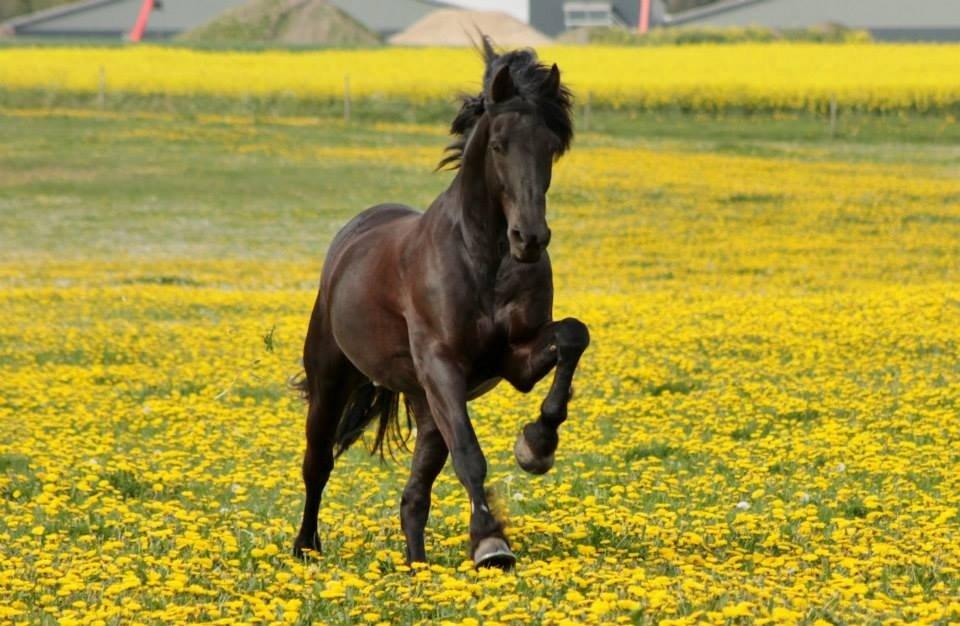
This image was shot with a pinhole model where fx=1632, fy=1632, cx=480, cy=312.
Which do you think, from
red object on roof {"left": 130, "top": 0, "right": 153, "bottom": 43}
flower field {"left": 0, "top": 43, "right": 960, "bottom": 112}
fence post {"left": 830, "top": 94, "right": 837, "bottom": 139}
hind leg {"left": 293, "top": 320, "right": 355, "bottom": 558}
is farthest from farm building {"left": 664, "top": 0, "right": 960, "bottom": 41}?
hind leg {"left": 293, "top": 320, "right": 355, "bottom": 558}

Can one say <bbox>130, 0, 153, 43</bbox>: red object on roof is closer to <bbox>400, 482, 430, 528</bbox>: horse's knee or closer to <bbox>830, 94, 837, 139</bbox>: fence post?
<bbox>830, 94, 837, 139</bbox>: fence post

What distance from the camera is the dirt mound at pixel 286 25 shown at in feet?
299

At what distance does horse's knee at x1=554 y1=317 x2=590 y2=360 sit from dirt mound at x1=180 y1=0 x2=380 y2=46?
278ft

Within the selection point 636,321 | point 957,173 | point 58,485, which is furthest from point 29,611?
point 957,173

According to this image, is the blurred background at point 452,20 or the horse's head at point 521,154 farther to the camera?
the blurred background at point 452,20

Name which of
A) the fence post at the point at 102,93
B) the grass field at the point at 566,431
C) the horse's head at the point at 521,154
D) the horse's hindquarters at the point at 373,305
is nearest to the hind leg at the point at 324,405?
the horse's hindquarters at the point at 373,305

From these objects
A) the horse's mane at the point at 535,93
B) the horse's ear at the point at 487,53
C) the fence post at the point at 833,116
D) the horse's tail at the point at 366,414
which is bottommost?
the fence post at the point at 833,116

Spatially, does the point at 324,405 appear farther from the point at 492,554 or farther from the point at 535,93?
the point at 535,93

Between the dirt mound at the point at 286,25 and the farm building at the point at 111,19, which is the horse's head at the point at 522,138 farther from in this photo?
the farm building at the point at 111,19

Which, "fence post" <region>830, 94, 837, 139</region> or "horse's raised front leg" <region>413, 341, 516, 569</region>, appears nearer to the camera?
"horse's raised front leg" <region>413, 341, 516, 569</region>

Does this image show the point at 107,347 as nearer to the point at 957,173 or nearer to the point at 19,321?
the point at 19,321

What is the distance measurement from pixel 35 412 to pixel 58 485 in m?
3.36

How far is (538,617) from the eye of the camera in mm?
6344

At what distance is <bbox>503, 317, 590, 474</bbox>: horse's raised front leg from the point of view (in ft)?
23.3
